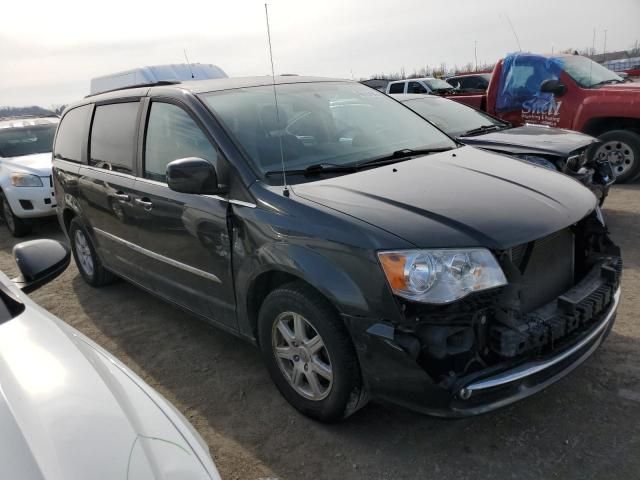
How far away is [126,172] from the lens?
3758 millimetres

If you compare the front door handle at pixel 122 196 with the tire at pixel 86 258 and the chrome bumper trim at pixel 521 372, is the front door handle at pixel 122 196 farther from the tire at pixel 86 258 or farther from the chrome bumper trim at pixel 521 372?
the chrome bumper trim at pixel 521 372

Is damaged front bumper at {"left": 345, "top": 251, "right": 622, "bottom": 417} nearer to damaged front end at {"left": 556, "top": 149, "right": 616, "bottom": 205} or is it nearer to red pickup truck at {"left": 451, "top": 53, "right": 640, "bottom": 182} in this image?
damaged front end at {"left": 556, "top": 149, "right": 616, "bottom": 205}

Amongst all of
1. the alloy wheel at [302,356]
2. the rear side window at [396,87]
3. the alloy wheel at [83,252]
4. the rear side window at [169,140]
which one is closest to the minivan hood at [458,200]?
the alloy wheel at [302,356]

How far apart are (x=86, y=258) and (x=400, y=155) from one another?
3.38 m

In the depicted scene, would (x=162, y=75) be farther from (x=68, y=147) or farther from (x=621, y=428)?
(x=621, y=428)

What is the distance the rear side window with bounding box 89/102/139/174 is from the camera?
375cm

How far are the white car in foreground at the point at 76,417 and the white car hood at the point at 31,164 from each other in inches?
244

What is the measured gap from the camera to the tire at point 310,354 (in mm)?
2393

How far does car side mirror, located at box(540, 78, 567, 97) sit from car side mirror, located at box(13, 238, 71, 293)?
686 centimetres

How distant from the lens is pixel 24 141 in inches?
332

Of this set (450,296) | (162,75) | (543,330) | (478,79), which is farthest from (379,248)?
(478,79)

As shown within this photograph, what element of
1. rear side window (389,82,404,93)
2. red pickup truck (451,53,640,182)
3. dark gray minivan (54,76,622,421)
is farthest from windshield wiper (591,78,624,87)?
rear side window (389,82,404,93)

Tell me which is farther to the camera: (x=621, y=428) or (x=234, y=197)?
(x=234, y=197)

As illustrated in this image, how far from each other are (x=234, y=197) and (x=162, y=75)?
28.6 ft
